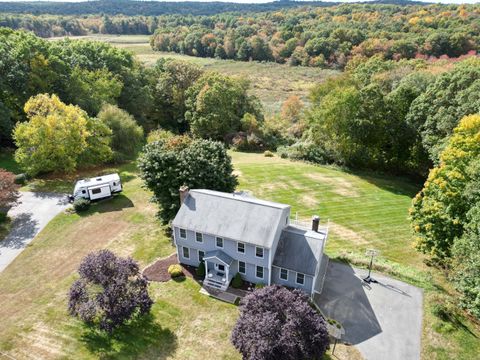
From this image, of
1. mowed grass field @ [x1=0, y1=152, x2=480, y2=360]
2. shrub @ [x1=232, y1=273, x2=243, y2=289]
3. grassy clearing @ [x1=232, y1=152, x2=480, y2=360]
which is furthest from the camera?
shrub @ [x1=232, y1=273, x2=243, y2=289]

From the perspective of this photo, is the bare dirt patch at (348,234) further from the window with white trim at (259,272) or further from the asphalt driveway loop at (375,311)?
the window with white trim at (259,272)

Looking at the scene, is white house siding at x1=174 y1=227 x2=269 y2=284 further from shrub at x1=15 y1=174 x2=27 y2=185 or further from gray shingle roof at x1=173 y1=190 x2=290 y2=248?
shrub at x1=15 y1=174 x2=27 y2=185

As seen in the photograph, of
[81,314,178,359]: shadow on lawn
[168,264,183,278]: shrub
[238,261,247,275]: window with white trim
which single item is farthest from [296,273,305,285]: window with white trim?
[81,314,178,359]: shadow on lawn

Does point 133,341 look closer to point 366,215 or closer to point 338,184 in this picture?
point 366,215

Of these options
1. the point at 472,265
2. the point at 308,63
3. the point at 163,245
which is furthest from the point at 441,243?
the point at 308,63

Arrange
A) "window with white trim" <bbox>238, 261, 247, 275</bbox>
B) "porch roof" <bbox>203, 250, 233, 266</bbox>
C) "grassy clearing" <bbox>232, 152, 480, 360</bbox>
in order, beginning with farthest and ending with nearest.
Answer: "window with white trim" <bbox>238, 261, 247, 275</bbox> < "porch roof" <bbox>203, 250, 233, 266</bbox> < "grassy clearing" <bbox>232, 152, 480, 360</bbox>

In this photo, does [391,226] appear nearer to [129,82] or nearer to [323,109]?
[323,109]

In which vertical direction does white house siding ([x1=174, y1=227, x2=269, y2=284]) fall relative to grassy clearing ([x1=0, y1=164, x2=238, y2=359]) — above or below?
above

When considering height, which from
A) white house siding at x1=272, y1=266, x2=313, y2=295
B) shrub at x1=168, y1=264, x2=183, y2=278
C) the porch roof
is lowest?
shrub at x1=168, y1=264, x2=183, y2=278
